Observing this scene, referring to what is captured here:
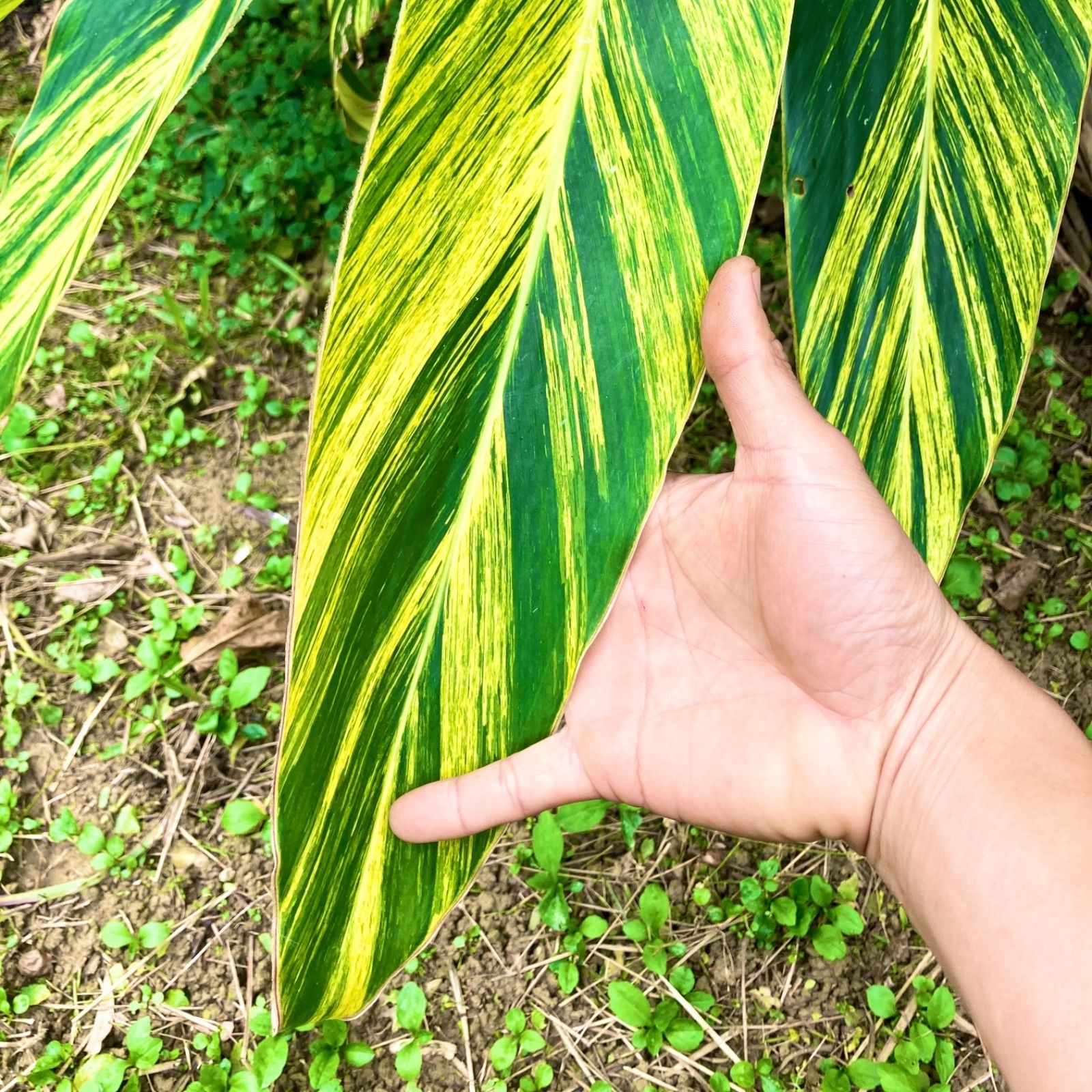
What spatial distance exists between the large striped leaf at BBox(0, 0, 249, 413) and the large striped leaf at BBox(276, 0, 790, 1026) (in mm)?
140

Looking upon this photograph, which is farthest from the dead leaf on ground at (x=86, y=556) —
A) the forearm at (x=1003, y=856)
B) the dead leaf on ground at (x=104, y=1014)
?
the forearm at (x=1003, y=856)

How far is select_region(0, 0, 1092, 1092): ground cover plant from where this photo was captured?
96 cm

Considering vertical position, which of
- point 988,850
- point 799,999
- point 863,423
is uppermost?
point 863,423

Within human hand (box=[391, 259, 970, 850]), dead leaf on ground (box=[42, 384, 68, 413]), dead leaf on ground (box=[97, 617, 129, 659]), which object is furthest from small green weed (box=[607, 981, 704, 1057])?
dead leaf on ground (box=[42, 384, 68, 413])

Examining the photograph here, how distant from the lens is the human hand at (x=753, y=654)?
0.60 metres

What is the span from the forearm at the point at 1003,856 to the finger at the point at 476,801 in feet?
0.92

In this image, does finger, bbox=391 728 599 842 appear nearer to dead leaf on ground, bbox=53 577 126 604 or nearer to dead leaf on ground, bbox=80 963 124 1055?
dead leaf on ground, bbox=80 963 124 1055

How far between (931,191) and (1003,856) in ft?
1.59

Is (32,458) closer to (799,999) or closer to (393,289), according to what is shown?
(393,289)

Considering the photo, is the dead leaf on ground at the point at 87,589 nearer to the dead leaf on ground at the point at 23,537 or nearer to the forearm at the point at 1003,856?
the dead leaf on ground at the point at 23,537

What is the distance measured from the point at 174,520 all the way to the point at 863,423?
41.0 inches

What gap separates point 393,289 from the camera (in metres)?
0.53

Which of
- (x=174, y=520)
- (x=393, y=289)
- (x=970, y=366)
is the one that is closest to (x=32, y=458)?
(x=174, y=520)

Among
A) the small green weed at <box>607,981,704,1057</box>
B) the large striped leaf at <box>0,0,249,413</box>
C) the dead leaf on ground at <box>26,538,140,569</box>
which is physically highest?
the large striped leaf at <box>0,0,249,413</box>
